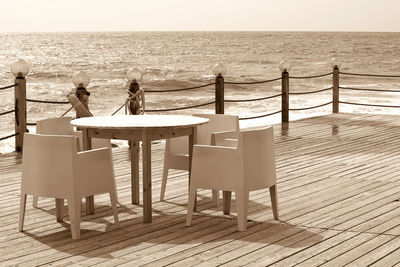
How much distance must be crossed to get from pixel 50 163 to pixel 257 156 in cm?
111

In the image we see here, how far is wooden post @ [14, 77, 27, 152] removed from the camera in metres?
6.97

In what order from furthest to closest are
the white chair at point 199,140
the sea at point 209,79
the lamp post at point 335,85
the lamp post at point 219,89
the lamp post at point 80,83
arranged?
the sea at point 209,79 → the lamp post at point 335,85 → the lamp post at point 219,89 → the lamp post at point 80,83 → the white chair at point 199,140

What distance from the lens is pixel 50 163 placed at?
3957 mm

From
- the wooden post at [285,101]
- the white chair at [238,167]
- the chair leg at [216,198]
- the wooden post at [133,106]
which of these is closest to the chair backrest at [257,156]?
the white chair at [238,167]

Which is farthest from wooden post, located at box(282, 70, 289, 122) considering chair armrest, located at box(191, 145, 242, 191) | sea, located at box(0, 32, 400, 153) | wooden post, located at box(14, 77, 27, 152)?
chair armrest, located at box(191, 145, 242, 191)

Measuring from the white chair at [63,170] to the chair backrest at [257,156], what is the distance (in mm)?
743

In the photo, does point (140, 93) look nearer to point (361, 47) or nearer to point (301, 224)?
point (301, 224)

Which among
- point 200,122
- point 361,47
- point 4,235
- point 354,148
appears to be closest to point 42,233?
point 4,235

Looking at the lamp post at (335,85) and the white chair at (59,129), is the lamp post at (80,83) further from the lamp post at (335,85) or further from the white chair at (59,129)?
the lamp post at (335,85)

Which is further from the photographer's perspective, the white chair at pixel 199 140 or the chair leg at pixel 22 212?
the white chair at pixel 199 140

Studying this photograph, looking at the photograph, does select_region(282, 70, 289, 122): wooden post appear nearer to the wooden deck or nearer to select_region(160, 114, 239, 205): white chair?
the wooden deck

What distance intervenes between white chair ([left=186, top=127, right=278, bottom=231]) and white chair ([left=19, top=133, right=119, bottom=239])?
52cm

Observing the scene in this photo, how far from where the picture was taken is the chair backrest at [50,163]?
12.9ft

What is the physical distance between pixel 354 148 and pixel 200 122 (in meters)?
3.38
